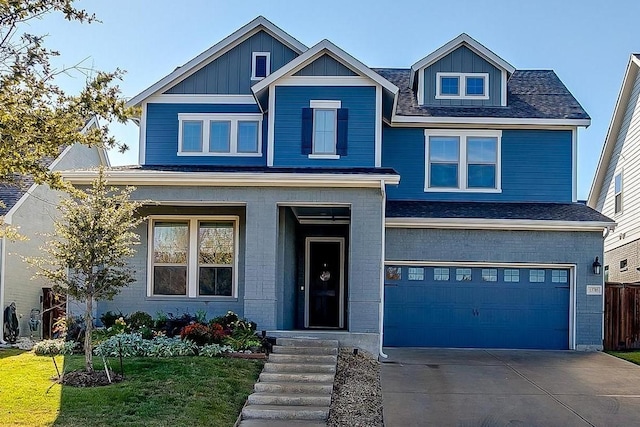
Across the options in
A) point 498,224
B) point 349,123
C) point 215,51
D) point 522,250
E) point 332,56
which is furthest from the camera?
point 215,51

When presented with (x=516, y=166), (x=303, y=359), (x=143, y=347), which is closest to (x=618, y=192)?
(x=516, y=166)

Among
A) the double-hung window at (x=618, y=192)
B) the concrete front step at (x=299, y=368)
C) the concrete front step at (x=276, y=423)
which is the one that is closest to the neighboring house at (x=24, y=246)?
the concrete front step at (x=299, y=368)

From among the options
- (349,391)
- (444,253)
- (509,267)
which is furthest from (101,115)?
(509,267)

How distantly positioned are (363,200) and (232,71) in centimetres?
595

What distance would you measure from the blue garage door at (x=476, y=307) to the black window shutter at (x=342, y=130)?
10.1 ft

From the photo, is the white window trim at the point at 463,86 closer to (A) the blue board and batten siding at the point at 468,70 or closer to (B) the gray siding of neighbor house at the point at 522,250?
(A) the blue board and batten siding at the point at 468,70

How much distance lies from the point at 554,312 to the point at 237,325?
7.76 m

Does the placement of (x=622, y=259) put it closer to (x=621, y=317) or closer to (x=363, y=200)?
(x=621, y=317)

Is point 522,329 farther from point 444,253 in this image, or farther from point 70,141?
point 70,141

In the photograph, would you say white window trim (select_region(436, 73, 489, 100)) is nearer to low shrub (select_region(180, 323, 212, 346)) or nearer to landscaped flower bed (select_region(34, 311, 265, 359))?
landscaped flower bed (select_region(34, 311, 265, 359))

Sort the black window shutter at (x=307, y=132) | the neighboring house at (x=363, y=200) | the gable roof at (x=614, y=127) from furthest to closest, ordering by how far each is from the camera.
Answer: the gable roof at (x=614, y=127) < the black window shutter at (x=307, y=132) < the neighboring house at (x=363, y=200)

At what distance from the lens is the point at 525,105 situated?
62.3 ft

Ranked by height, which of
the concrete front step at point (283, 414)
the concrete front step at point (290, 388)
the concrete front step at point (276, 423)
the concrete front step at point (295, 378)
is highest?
the concrete front step at point (295, 378)

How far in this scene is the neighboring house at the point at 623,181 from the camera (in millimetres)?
20484
